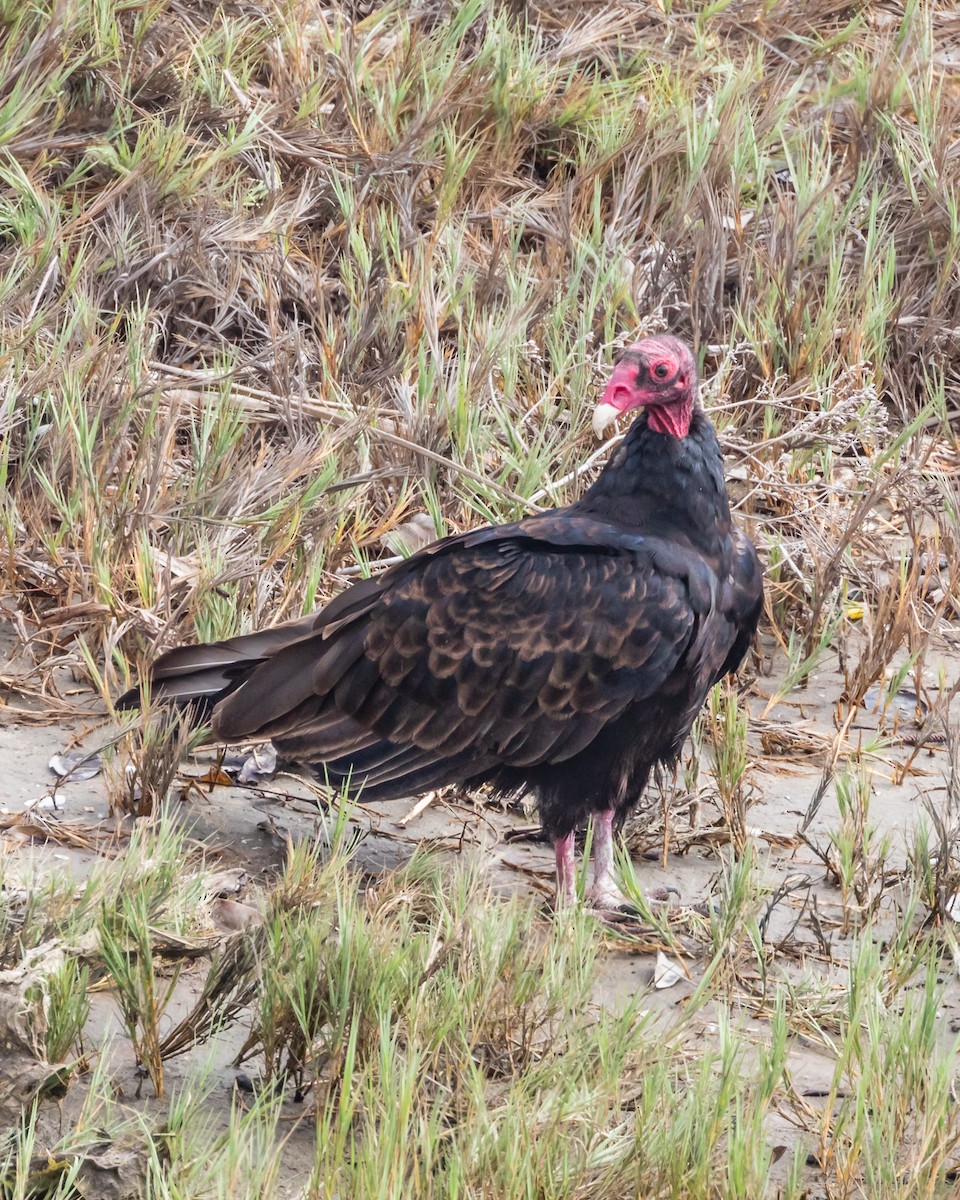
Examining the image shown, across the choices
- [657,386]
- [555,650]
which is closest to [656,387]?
[657,386]

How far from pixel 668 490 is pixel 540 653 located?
470mm

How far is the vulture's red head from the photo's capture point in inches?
138

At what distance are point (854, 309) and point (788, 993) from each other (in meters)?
3.07

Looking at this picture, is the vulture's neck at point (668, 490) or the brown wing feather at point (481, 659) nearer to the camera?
the brown wing feather at point (481, 659)

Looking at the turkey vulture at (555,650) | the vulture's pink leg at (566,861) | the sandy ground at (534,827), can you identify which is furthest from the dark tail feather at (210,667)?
the vulture's pink leg at (566,861)

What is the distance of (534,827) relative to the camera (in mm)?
3918

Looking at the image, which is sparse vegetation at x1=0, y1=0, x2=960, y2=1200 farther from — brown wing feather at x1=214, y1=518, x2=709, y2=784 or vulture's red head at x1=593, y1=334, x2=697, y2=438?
vulture's red head at x1=593, y1=334, x2=697, y2=438

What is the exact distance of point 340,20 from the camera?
20.4 ft

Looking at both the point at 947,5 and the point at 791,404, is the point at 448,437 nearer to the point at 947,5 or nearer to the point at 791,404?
the point at 791,404

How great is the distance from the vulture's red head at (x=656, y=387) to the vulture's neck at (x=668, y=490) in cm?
3

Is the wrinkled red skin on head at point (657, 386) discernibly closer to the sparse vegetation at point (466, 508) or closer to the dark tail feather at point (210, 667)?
the sparse vegetation at point (466, 508)

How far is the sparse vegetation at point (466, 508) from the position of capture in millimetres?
2480

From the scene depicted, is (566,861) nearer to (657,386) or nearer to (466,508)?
(657,386)

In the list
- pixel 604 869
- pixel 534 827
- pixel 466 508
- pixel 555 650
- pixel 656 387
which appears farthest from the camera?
pixel 466 508
